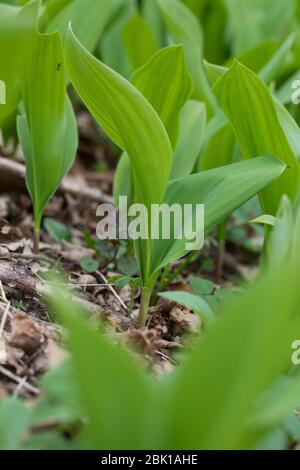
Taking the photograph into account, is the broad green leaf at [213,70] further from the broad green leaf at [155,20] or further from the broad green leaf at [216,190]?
the broad green leaf at [155,20]

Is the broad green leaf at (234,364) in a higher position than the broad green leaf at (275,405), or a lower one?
higher

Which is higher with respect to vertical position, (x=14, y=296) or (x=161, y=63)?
(x=161, y=63)

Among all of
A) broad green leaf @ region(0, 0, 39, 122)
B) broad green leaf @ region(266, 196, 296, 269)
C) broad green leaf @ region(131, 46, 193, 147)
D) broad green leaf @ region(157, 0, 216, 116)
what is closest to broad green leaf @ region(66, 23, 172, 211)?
broad green leaf @ region(0, 0, 39, 122)

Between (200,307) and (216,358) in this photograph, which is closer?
(216,358)

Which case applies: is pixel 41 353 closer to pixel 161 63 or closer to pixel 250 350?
pixel 250 350

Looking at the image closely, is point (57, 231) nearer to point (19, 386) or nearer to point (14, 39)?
point (14, 39)

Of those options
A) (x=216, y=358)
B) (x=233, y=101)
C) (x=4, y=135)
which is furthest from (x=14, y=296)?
(x=4, y=135)

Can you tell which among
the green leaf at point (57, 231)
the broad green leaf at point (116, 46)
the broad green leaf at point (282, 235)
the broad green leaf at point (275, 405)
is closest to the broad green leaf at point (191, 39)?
the broad green leaf at point (116, 46)
